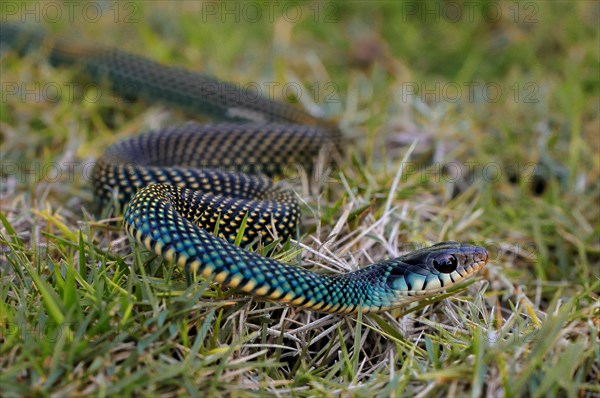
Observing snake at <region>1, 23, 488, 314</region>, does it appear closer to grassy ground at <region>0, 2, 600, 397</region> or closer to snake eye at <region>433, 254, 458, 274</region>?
snake eye at <region>433, 254, 458, 274</region>

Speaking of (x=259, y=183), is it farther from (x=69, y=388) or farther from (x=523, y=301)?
(x=69, y=388)

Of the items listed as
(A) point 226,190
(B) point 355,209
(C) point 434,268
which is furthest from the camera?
(A) point 226,190

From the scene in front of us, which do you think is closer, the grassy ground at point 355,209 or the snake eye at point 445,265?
the grassy ground at point 355,209

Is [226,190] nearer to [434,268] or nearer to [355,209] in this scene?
[355,209]

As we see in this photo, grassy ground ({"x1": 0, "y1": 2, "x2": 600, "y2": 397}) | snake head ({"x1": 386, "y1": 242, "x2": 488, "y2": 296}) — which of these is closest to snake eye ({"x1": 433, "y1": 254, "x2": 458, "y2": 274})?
snake head ({"x1": 386, "y1": 242, "x2": 488, "y2": 296})

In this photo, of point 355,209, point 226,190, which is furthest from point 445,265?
point 226,190

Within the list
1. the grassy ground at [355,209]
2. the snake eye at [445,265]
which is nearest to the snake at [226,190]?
the snake eye at [445,265]

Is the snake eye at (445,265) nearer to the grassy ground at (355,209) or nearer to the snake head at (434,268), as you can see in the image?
the snake head at (434,268)
